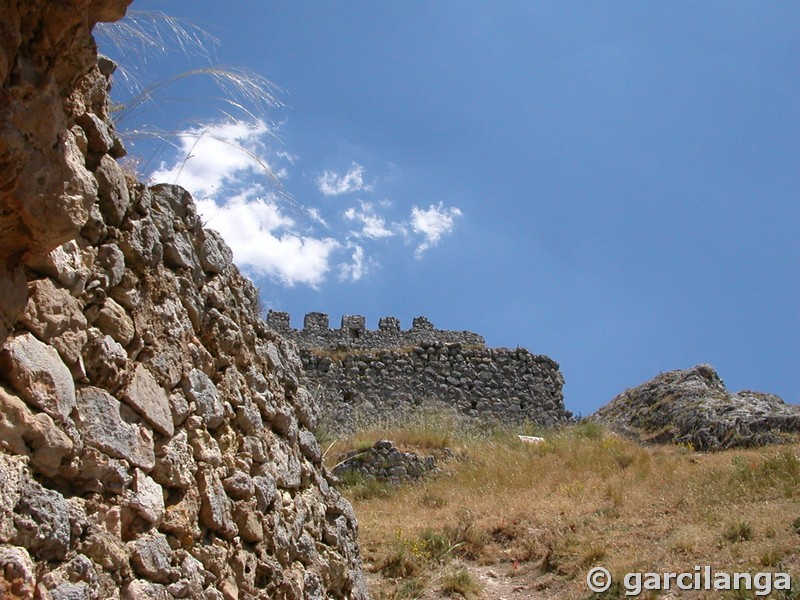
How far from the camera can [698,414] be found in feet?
49.4

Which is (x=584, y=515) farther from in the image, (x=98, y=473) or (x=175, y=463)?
(x=98, y=473)

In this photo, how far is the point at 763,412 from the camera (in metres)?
14.2

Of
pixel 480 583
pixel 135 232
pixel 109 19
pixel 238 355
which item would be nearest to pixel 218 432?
pixel 238 355

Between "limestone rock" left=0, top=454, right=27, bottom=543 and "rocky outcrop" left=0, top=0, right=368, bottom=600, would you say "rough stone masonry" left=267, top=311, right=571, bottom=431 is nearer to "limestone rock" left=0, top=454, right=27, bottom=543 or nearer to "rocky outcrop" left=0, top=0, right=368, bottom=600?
"rocky outcrop" left=0, top=0, right=368, bottom=600

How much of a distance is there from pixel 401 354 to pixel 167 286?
1295 cm

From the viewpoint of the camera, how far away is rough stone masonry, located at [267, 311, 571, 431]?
614 inches

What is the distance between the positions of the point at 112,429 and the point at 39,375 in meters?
0.49

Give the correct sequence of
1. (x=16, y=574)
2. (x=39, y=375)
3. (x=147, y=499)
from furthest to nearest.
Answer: (x=147, y=499) < (x=39, y=375) < (x=16, y=574)

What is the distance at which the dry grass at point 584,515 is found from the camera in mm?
7012

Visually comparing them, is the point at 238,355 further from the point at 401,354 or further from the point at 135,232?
the point at 401,354

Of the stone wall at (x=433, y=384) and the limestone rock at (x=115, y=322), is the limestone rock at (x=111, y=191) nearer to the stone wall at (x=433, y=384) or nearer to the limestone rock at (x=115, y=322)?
the limestone rock at (x=115, y=322)

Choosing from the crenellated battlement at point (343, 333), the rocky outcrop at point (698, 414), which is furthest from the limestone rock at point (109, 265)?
the crenellated battlement at point (343, 333)

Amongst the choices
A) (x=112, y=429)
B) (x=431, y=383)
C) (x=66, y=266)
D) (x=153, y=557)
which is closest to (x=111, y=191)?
(x=66, y=266)

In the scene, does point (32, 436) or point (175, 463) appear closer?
point (32, 436)
